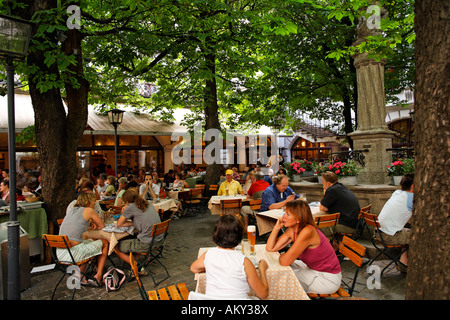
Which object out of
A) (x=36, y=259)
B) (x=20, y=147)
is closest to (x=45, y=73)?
(x=36, y=259)

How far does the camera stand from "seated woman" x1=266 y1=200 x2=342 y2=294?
9.23 ft

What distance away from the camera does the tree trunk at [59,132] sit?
Result: 5539mm

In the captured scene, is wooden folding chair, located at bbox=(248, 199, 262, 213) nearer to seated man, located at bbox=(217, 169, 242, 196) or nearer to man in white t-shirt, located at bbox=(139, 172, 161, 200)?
seated man, located at bbox=(217, 169, 242, 196)

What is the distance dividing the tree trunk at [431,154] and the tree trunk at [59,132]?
556cm

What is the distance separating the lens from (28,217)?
5.45 m

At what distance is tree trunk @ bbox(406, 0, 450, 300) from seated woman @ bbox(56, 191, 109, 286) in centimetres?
423

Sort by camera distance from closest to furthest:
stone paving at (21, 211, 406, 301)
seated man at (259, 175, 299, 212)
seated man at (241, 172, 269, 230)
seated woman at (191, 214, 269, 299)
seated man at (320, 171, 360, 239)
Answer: seated woman at (191, 214, 269, 299) → stone paving at (21, 211, 406, 301) → seated man at (320, 171, 360, 239) → seated man at (259, 175, 299, 212) → seated man at (241, 172, 269, 230)

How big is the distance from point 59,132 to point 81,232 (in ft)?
7.60

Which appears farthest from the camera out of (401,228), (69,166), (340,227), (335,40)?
(335,40)

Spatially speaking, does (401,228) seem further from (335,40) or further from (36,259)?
(335,40)

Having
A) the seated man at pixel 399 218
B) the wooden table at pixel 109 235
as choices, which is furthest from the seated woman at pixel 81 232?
the seated man at pixel 399 218

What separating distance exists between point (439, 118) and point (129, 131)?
13.8m

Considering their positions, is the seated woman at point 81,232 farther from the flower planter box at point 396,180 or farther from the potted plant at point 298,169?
the flower planter box at point 396,180

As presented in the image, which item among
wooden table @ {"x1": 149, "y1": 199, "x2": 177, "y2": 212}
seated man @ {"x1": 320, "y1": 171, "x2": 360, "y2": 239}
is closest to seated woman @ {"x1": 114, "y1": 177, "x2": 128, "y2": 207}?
wooden table @ {"x1": 149, "y1": 199, "x2": 177, "y2": 212}
